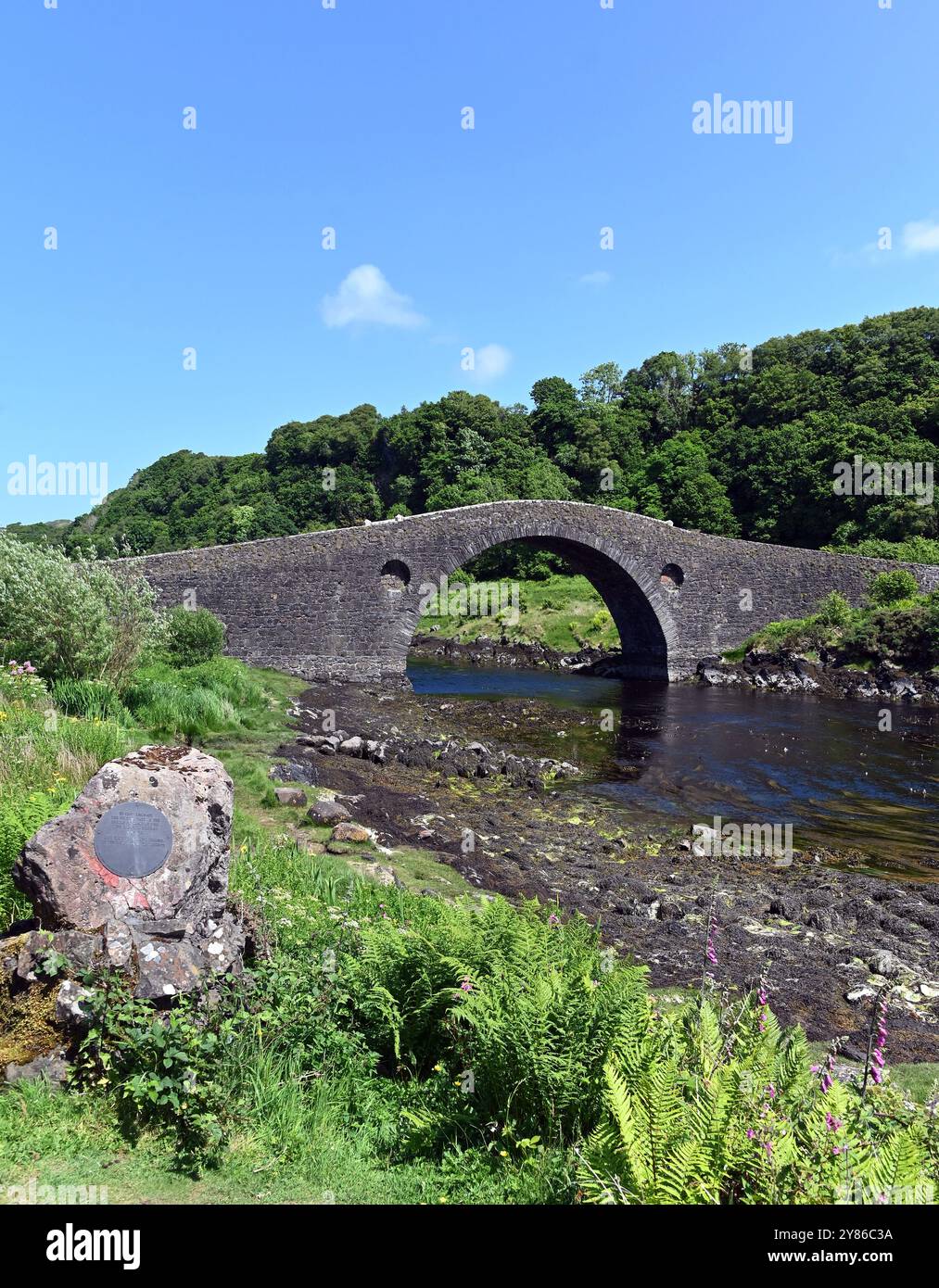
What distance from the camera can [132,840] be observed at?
4223 mm

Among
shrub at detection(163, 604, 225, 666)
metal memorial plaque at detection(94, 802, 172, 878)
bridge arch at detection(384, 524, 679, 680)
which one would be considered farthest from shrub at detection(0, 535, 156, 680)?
bridge arch at detection(384, 524, 679, 680)

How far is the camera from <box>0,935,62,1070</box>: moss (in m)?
3.84

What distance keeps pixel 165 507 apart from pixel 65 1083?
107040mm

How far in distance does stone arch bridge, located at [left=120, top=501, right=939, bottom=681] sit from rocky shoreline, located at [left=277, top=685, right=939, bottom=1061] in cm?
1033

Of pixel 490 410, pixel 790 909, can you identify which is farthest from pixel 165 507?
pixel 790 909

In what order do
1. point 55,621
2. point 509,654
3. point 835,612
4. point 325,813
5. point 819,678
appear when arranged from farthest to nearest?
1. point 509,654
2. point 835,612
3. point 819,678
4. point 55,621
5. point 325,813

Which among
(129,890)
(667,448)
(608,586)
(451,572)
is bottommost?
(129,890)

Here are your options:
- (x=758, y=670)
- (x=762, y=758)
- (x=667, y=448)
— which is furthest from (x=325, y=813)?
(x=667, y=448)

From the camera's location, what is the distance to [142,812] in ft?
14.0

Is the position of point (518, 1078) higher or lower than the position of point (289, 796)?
lower

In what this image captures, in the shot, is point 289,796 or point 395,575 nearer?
point 289,796

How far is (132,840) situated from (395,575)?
25.2 metres

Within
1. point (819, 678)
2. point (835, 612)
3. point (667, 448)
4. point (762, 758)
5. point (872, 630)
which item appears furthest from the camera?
point (667, 448)

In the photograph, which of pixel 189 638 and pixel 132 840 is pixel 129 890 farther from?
pixel 189 638
